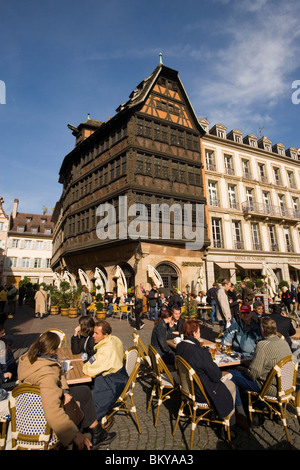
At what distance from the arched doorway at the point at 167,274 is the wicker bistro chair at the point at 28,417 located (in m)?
15.6

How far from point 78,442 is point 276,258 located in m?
24.0

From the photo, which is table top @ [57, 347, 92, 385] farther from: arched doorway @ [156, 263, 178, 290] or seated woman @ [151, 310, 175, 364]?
arched doorway @ [156, 263, 178, 290]

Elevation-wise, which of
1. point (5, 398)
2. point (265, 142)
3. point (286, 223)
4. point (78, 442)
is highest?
point (265, 142)

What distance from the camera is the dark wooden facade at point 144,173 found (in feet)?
57.2

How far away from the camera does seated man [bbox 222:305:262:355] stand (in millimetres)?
4605

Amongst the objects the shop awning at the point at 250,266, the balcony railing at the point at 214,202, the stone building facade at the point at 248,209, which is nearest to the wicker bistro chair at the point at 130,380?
the stone building facade at the point at 248,209

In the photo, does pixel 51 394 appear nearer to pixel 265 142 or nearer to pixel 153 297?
pixel 153 297

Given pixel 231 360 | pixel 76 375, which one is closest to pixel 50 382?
pixel 76 375

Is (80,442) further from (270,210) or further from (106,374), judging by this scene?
(270,210)

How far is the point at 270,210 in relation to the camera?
958 inches

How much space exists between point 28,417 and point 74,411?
26.6 inches

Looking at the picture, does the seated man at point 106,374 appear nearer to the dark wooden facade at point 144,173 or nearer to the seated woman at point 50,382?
the seated woman at point 50,382

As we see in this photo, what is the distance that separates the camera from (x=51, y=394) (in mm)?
2211

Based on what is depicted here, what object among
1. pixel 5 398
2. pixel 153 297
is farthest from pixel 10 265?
pixel 5 398
